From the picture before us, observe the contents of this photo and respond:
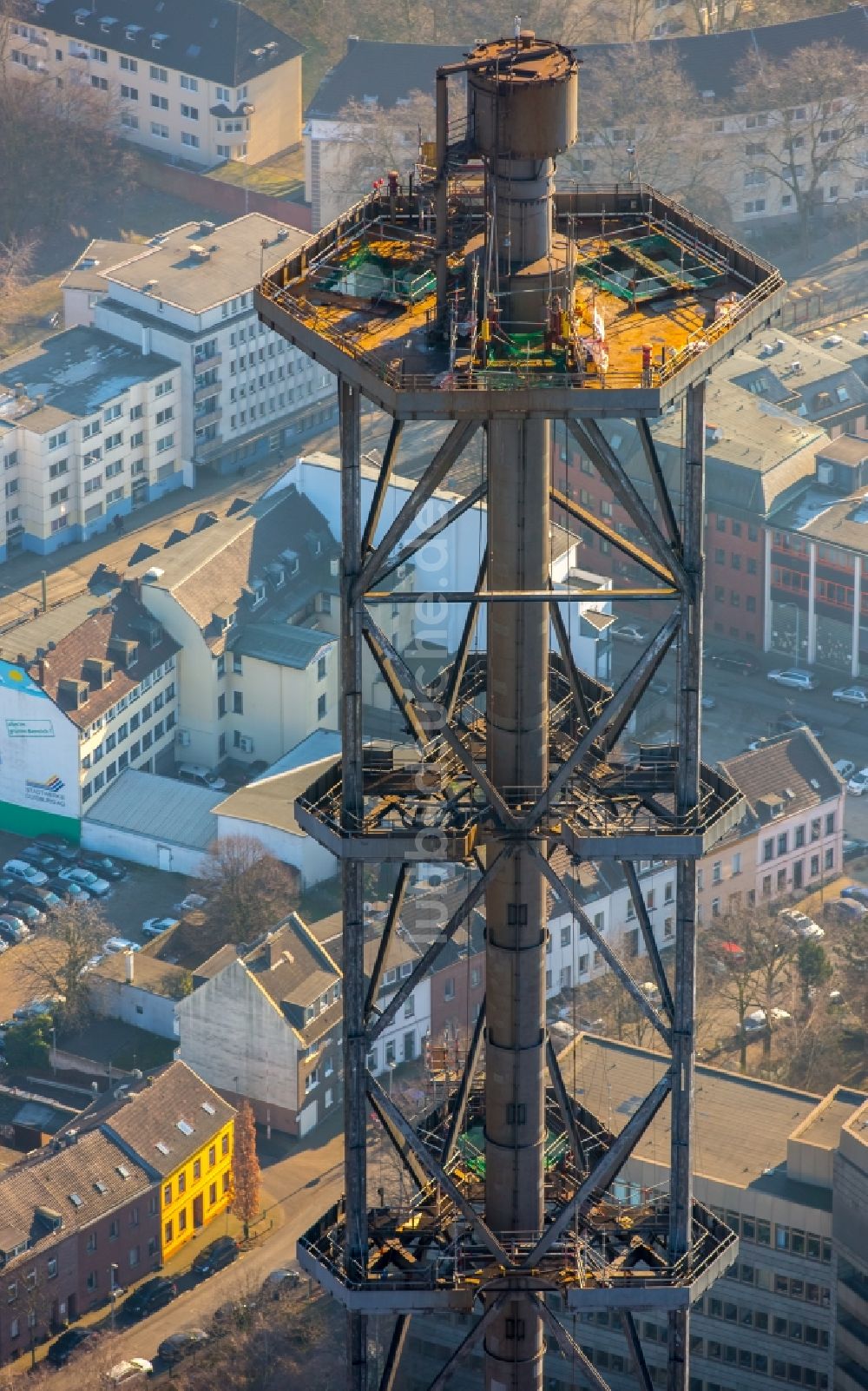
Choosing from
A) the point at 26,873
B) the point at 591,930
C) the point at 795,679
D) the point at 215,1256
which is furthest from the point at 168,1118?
the point at 591,930

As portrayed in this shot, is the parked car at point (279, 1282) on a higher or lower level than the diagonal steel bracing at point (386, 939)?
lower

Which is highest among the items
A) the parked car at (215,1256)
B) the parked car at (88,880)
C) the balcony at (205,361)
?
the balcony at (205,361)

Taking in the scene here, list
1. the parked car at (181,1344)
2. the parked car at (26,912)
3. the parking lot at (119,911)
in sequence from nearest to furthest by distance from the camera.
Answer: the parked car at (181,1344) → the parking lot at (119,911) → the parked car at (26,912)

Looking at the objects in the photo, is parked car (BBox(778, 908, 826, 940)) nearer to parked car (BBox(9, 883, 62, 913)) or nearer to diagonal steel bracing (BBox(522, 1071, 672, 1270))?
parked car (BBox(9, 883, 62, 913))

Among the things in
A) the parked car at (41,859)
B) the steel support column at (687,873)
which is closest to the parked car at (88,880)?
the parked car at (41,859)

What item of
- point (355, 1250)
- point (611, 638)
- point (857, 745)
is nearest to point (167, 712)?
point (611, 638)

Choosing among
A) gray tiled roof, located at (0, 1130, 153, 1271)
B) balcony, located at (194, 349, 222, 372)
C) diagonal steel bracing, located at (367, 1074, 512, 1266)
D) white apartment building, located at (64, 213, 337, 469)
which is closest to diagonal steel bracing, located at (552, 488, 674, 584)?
diagonal steel bracing, located at (367, 1074, 512, 1266)

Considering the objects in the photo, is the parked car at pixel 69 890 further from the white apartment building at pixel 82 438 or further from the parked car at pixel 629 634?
the parked car at pixel 629 634
